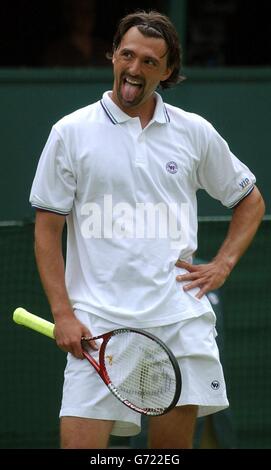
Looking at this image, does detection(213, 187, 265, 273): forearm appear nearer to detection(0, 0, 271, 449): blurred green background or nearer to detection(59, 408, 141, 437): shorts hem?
detection(59, 408, 141, 437): shorts hem

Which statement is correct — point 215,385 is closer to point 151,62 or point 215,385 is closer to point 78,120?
point 78,120

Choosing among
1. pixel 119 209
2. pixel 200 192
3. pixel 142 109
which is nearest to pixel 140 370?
pixel 119 209

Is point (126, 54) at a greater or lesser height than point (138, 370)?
greater

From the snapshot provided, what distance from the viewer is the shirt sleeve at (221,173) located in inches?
208

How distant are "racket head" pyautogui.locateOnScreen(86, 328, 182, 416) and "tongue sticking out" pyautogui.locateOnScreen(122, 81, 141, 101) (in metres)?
0.89

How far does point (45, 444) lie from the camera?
684 cm

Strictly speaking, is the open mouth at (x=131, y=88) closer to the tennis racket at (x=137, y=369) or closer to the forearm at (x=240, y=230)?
the forearm at (x=240, y=230)

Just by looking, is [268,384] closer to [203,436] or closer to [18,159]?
[203,436]

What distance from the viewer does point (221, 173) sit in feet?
17.6

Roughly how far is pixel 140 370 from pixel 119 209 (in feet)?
1.99

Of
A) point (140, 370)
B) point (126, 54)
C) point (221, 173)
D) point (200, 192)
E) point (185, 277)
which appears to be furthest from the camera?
point (200, 192)

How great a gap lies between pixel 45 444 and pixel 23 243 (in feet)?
3.41

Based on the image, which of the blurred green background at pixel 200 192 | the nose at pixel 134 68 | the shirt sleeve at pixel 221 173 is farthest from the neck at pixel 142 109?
the blurred green background at pixel 200 192

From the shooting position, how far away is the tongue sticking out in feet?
16.7
